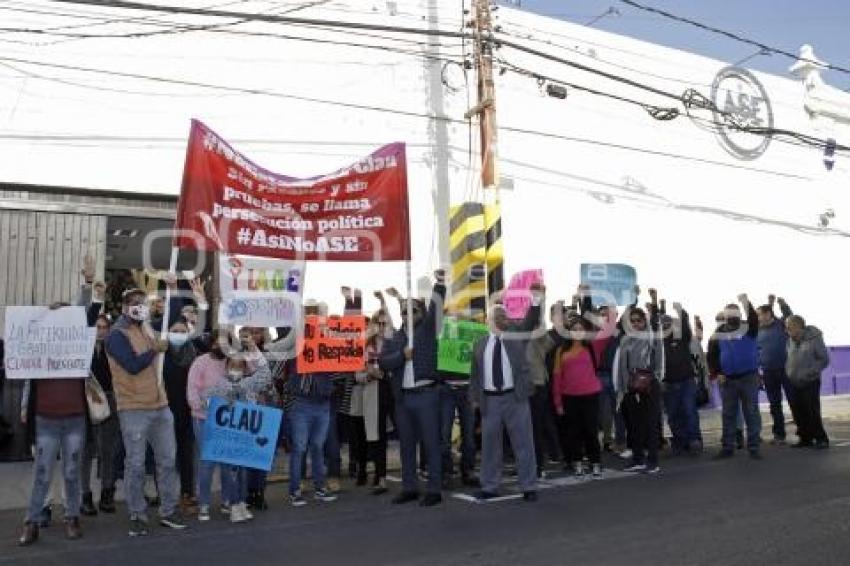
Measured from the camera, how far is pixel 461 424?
9023mm

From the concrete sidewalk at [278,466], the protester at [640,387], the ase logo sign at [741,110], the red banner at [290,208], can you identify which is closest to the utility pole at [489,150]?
the protester at [640,387]

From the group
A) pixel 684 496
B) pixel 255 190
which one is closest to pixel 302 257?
pixel 255 190

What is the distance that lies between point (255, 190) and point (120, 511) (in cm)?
335

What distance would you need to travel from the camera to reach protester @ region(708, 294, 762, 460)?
33.8 feet

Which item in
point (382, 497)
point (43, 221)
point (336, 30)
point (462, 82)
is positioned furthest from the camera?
point (462, 82)

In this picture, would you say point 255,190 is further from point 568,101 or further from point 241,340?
point 568,101

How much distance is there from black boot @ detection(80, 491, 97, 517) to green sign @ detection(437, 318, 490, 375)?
349 centimetres

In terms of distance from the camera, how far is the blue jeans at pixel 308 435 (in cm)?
805

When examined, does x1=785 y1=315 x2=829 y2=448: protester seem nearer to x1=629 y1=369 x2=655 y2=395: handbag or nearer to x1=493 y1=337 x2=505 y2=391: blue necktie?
x1=629 y1=369 x2=655 y2=395: handbag

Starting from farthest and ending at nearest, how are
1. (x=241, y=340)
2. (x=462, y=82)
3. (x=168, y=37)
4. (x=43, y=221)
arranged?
(x=462, y=82), (x=168, y=37), (x=43, y=221), (x=241, y=340)

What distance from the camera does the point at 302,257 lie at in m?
8.59

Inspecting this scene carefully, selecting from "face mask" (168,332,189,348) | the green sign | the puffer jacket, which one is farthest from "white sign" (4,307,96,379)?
the puffer jacket

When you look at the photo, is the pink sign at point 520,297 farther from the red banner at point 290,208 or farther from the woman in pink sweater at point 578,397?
the red banner at point 290,208

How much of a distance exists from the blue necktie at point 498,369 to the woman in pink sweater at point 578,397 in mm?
1702
